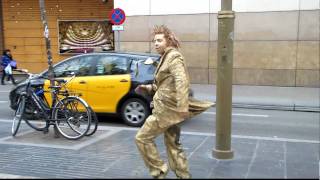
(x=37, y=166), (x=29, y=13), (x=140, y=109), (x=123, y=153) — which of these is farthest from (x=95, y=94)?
(x=29, y=13)

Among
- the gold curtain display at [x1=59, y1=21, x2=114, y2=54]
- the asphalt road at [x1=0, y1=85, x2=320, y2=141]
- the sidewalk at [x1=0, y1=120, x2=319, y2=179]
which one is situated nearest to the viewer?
the sidewalk at [x1=0, y1=120, x2=319, y2=179]

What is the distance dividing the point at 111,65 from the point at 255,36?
8.63 m

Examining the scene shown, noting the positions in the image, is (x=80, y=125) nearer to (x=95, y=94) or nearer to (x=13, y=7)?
(x=95, y=94)

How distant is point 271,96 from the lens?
→ 555 inches

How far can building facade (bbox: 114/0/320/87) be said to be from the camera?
1608 cm

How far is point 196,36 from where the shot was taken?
17422mm

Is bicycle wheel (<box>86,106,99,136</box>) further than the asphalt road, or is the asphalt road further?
the asphalt road

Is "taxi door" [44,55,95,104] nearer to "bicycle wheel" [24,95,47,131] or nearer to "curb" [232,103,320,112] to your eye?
"bicycle wheel" [24,95,47,131]

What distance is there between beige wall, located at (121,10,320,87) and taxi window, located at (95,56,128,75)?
8.30 m

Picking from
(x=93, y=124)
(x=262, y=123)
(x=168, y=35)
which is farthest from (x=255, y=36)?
(x=168, y=35)

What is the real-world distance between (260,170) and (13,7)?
19858 mm

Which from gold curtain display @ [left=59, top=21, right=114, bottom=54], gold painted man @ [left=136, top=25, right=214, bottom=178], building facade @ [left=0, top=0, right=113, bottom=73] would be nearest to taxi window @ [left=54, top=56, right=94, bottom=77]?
gold painted man @ [left=136, top=25, right=214, bottom=178]

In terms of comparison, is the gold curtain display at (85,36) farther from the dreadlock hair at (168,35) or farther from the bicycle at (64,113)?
the dreadlock hair at (168,35)

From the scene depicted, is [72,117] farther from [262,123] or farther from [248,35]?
[248,35]
